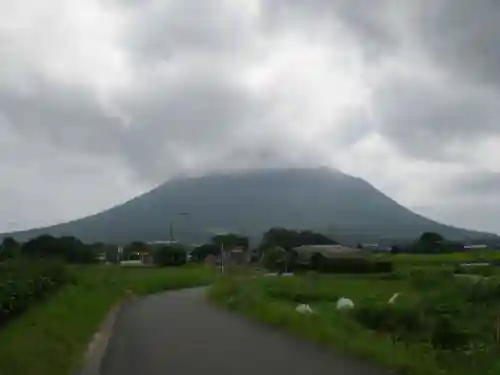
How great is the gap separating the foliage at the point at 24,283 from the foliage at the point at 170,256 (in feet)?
155

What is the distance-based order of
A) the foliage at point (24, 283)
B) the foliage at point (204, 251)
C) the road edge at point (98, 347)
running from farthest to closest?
the foliage at point (204, 251) < the foliage at point (24, 283) < the road edge at point (98, 347)

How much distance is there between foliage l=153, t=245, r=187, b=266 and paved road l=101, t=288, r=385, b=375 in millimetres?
52360

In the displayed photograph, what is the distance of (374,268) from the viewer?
190 feet

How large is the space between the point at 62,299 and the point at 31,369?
10.6 metres

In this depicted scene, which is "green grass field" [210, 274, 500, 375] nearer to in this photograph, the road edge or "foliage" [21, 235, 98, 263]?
the road edge

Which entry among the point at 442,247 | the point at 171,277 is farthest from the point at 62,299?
the point at 442,247

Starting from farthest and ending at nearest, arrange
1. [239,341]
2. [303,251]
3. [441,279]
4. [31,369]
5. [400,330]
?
1. [303,251]
2. [441,279]
3. [400,330]
4. [239,341]
5. [31,369]

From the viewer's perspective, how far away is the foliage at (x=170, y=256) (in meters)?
73.9

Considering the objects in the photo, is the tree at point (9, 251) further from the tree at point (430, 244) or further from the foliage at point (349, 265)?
the tree at point (430, 244)

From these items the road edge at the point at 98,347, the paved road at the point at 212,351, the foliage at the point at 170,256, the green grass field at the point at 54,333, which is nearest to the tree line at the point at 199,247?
the foliage at the point at 170,256

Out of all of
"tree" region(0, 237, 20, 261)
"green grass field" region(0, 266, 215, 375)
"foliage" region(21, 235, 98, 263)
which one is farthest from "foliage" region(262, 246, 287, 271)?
"green grass field" region(0, 266, 215, 375)

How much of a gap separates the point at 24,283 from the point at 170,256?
56322mm

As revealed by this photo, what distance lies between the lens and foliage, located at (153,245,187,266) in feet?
242

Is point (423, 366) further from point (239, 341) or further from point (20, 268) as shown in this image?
point (20, 268)
